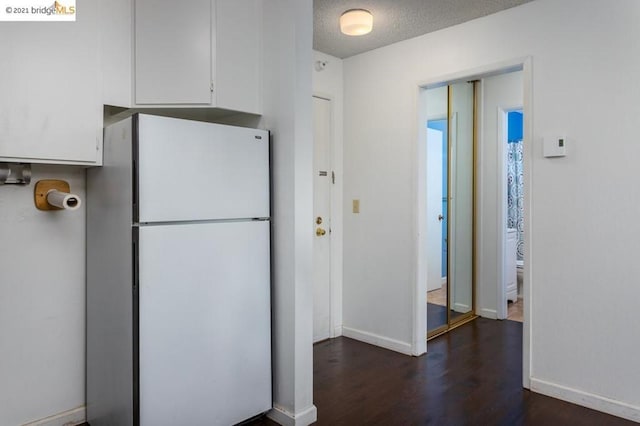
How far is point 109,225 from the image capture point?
6.86 ft

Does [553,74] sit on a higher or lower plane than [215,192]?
higher

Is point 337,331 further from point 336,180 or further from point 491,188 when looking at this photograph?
point 491,188

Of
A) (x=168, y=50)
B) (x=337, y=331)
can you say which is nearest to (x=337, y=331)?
(x=337, y=331)

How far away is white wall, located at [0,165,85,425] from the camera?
2.11 metres

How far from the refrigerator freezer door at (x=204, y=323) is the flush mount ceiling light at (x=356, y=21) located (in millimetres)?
1432

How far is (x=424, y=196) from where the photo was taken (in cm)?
337

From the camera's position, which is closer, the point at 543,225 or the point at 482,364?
the point at 543,225

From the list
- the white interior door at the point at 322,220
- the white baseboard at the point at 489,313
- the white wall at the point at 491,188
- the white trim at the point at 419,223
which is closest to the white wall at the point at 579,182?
the white trim at the point at 419,223

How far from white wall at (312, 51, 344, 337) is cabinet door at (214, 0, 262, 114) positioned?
1.29 m

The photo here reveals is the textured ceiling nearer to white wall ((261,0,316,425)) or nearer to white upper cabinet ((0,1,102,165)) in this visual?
white wall ((261,0,316,425))

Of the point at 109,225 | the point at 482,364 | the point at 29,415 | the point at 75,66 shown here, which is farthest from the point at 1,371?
the point at 482,364

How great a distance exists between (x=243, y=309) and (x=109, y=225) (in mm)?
780

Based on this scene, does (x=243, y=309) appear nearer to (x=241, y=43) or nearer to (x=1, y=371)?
(x=1, y=371)

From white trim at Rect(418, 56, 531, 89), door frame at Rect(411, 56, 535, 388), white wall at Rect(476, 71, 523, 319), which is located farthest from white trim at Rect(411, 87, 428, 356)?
white wall at Rect(476, 71, 523, 319)
